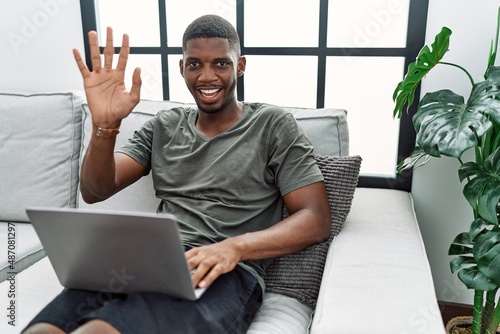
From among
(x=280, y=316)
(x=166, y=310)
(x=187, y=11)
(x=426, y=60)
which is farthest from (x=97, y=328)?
(x=187, y=11)

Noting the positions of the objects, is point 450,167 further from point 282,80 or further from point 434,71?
point 282,80

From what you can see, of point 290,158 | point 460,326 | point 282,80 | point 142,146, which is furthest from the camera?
point 282,80

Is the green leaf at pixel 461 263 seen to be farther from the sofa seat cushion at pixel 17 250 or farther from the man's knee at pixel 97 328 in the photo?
the sofa seat cushion at pixel 17 250

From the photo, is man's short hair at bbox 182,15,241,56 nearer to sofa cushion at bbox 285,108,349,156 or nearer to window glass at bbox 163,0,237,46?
sofa cushion at bbox 285,108,349,156

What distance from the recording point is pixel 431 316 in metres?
0.86

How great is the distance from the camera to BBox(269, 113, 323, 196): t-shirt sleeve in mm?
1227

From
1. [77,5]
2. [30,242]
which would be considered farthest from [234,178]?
[77,5]

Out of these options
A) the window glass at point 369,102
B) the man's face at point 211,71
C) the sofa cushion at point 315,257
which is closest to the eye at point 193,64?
the man's face at point 211,71

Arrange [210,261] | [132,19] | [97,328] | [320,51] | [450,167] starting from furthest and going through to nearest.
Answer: [132,19], [320,51], [450,167], [210,261], [97,328]

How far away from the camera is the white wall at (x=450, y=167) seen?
4.97 ft

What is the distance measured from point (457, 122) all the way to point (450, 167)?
56cm

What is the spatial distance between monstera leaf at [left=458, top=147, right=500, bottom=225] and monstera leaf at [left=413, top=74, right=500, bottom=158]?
0.14 metres

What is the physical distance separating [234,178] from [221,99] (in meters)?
0.24

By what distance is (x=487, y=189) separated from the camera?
1.18m
